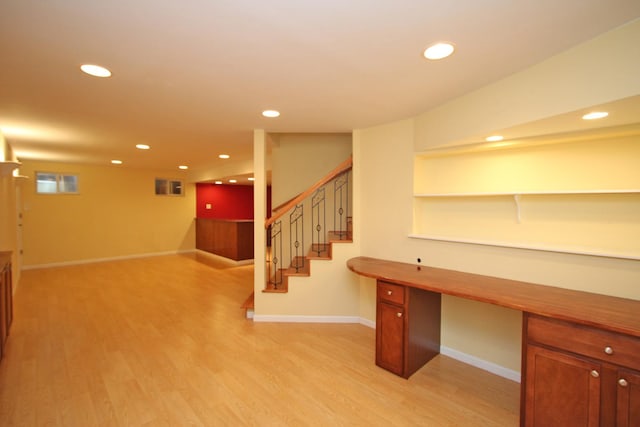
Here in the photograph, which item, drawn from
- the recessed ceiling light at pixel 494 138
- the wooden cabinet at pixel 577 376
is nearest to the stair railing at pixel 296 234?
the recessed ceiling light at pixel 494 138

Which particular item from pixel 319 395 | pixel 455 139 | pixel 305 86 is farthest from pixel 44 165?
pixel 455 139

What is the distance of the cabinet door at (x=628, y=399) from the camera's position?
1392mm

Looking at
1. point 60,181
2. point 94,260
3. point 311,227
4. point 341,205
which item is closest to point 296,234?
point 311,227

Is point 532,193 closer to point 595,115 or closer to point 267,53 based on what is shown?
point 595,115

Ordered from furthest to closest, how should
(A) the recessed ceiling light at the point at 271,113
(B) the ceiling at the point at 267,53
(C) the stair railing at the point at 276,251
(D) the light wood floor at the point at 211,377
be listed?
(C) the stair railing at the point at 276,251 < (A) the recessed ceiling light at the point at 271,113 < (D) the light wood floor at the point at 211,377 < (B) the ceiling at the point at 267,53

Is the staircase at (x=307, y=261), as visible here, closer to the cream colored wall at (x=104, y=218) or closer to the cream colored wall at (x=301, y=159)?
the cream colored wall at (x=301, y=159)

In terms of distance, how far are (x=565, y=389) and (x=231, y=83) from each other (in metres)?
2.85

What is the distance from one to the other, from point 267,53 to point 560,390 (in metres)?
2.55

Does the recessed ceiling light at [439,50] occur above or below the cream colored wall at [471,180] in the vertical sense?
above

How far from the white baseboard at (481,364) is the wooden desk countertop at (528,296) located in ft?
2.62

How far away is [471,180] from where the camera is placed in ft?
8.98

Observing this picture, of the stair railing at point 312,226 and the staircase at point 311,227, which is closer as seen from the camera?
the staircase at point 311,227

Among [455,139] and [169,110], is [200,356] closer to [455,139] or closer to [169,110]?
[169,110]

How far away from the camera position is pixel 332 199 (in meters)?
4.49
